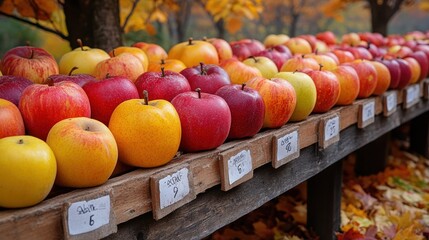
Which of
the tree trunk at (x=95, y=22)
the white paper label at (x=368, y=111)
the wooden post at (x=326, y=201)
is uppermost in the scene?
the tree trunk at (x=95, y=22)

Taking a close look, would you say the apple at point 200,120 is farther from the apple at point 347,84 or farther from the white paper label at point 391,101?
the white paper label at point 391,101

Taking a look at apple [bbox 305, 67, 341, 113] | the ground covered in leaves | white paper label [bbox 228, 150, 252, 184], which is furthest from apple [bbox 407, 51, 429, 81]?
white paper label [bbox 228, 150, 252, 184]

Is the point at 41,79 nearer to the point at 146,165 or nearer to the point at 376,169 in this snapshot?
the point at 146,165

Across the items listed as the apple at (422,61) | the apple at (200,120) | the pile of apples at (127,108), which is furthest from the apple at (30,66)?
the apple at (422,61)

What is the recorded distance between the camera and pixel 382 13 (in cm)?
586

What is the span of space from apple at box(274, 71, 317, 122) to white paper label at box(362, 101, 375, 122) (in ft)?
1.76

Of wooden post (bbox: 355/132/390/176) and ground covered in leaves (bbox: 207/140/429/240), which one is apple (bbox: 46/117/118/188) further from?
wooden post (bbox: 355/132/390/176)

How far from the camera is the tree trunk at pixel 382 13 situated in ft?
19.2

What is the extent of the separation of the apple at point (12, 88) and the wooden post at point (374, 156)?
9.00 feet

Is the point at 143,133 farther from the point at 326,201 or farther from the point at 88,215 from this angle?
the point at 326,201

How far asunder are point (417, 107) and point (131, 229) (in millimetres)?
2611

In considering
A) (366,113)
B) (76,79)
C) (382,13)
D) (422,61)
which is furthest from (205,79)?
(382,13)

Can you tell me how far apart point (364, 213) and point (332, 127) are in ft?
3.28

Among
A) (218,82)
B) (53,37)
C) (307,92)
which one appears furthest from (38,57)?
(53,37)
